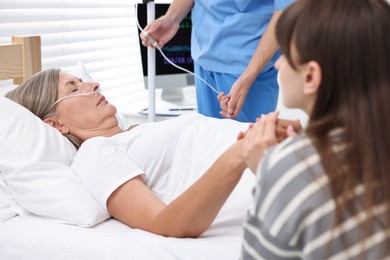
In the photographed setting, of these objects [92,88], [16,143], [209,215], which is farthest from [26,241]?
[92,88]

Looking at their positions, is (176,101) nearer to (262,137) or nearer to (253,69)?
(253,69)

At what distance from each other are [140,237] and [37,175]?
386mm

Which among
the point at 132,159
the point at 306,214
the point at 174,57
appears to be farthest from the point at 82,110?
the point at 306,214

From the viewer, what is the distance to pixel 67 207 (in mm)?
1483

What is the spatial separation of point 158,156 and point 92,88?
0.40m

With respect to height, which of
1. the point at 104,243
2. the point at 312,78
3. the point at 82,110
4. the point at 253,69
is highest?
the point at 312,78

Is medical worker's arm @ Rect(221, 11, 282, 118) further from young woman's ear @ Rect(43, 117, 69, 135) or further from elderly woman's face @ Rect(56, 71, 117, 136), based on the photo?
young woman's ear @ Rect(43, 117, 69, 135)

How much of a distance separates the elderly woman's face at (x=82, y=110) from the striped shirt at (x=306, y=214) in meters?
1.05

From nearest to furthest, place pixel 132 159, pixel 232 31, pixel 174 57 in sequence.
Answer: pixel 132 159 < pixel 232 31 < pixel 174 57

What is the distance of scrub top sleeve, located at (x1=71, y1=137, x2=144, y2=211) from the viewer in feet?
4.75

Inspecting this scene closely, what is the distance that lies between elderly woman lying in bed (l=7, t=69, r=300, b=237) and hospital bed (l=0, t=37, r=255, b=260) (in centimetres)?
4

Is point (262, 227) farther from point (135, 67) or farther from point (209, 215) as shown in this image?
point (135, 67)

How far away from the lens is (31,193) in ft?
5.02

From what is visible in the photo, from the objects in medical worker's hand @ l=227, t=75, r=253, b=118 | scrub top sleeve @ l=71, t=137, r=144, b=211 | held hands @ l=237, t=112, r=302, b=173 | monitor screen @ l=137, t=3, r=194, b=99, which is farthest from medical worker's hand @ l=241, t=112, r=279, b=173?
monitor screen @ l=137, t=3, r=194, b=99
